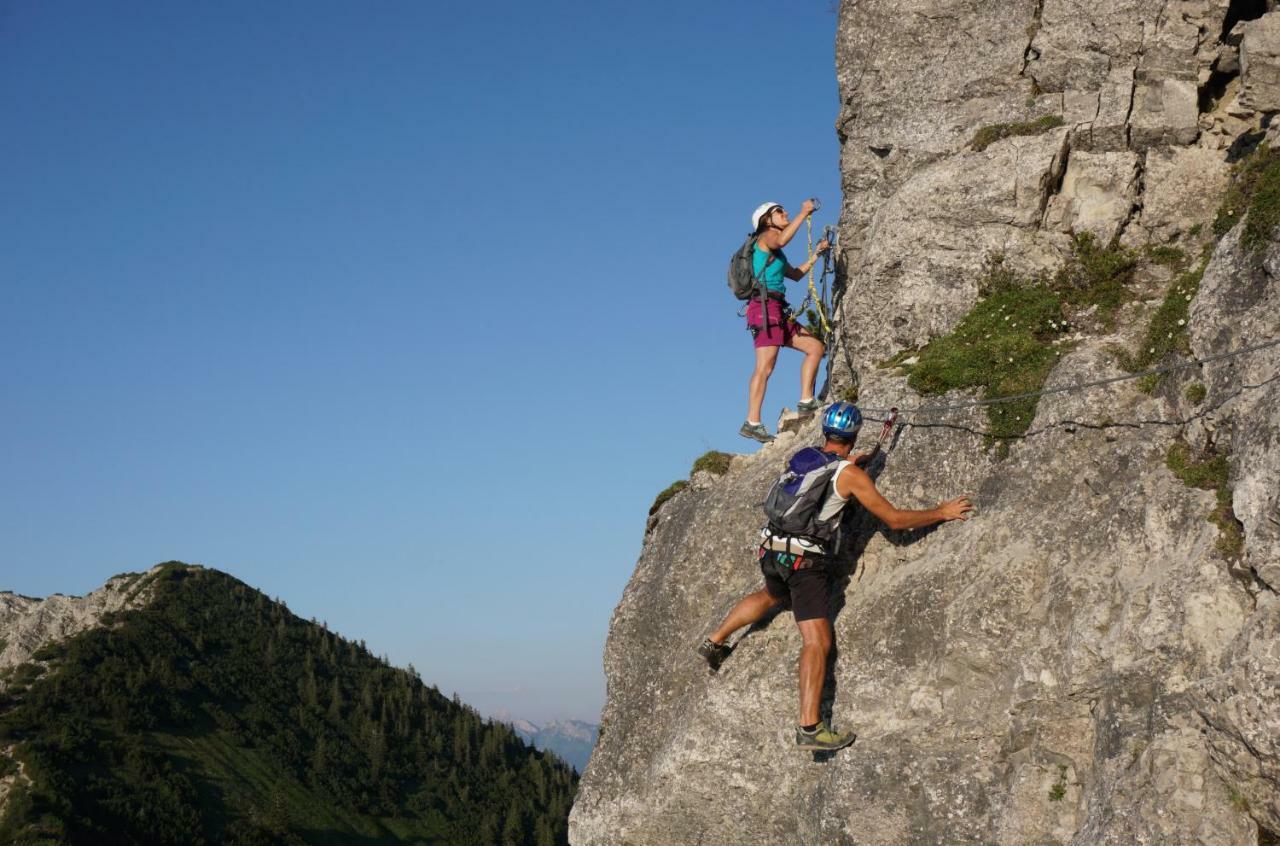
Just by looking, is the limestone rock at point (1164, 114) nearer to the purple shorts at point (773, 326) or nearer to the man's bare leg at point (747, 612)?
the purple shorts at point (773, 326)

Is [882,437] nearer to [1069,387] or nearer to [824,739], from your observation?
[1069,387]

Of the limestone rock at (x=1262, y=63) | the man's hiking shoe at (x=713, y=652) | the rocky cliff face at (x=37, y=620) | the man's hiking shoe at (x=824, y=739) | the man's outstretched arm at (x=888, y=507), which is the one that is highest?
the rocky cliff face at (x=37, y=620)

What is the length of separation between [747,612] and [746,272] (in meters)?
6.19

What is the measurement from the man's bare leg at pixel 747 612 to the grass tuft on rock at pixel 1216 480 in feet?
17.3

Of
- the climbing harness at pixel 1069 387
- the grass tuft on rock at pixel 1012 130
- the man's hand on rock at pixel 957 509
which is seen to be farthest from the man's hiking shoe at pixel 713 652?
the grass tuft on rock at pixel 1012 130

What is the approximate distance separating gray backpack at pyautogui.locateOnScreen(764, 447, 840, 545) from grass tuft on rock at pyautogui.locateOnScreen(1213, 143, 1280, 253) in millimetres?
5401

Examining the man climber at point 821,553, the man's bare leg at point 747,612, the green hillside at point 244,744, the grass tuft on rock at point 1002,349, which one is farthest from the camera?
the green hillside at point 244,744

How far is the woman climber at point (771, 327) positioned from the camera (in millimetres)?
19734

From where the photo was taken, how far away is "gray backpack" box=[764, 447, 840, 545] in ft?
49.5

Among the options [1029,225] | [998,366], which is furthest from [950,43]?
[998,366]

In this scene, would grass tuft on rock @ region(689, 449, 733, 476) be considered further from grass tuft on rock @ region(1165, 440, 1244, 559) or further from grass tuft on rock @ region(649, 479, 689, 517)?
grass tuft on rock @ region(1165, 440, 1244, 559)

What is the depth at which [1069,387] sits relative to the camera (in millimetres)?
14734

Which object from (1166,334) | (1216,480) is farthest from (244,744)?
(1216,480)

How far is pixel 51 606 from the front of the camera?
5148 inches
